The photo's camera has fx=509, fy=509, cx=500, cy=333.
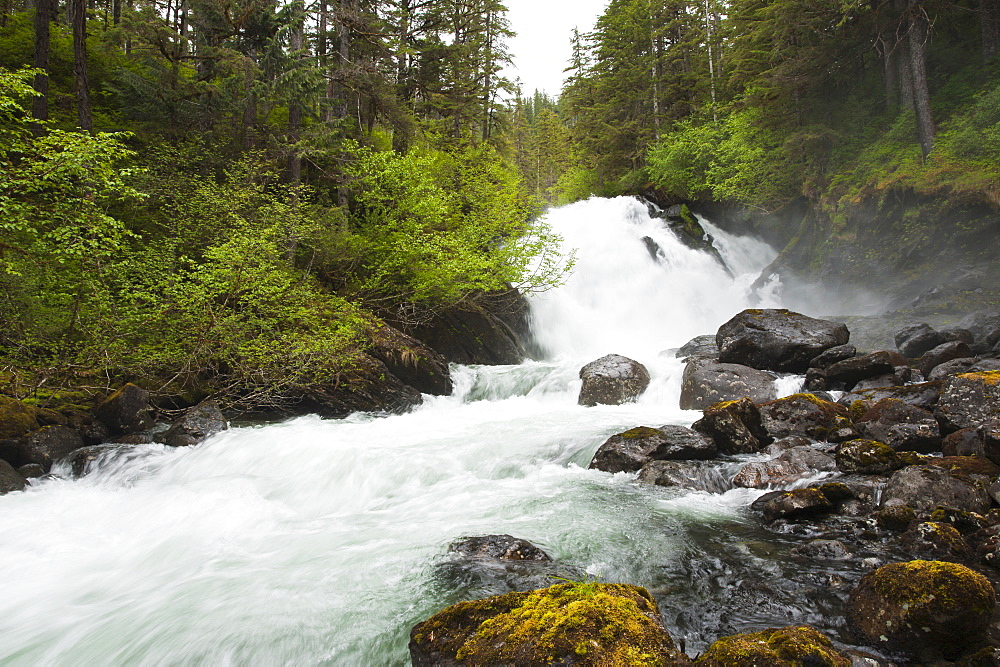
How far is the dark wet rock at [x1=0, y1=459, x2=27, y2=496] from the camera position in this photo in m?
6.22

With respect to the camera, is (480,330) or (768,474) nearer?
(768,474)

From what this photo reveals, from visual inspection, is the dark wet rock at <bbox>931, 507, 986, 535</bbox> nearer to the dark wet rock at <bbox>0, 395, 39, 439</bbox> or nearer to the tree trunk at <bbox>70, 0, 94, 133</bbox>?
the dark wet rock at <bbox>0, 395, 39, 439</bbox>

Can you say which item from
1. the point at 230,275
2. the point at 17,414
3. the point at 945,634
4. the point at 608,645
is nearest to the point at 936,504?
the point at 945,634

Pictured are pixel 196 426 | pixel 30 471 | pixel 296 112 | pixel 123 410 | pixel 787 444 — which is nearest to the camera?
pixel 30 471

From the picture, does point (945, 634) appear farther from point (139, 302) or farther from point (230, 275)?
point (139, 302)

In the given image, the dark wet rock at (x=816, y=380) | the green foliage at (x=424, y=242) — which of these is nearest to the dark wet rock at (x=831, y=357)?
the dark wet rock at (x=816, y=380)

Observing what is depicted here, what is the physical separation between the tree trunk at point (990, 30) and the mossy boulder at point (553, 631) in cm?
2150

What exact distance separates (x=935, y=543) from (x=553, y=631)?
370 cm

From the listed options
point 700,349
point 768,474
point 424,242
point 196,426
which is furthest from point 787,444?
point 196,426

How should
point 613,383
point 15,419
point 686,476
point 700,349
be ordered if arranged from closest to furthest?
point 686,476
point 15,419
point 613,383
point 700,349

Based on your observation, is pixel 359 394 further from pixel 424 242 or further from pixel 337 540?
pixel 337 540

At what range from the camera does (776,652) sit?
2.54 metres

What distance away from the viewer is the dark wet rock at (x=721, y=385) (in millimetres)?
10156

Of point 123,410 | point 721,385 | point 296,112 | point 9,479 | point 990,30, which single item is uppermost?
point 990,30
